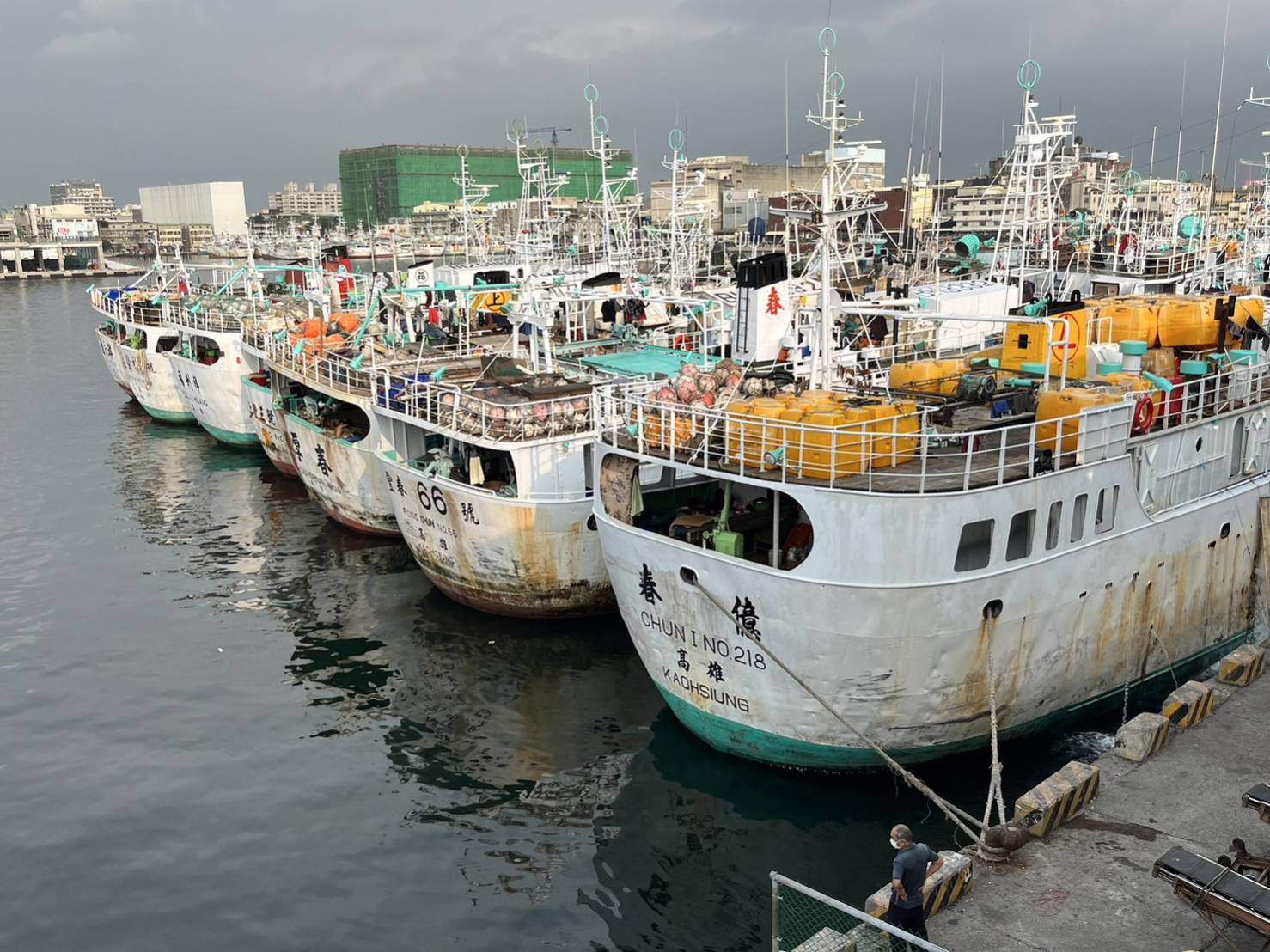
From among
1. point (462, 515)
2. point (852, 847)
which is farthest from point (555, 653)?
point (852, 847)

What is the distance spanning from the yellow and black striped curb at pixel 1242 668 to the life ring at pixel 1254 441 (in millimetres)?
5643

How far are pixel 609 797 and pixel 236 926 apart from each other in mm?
6662

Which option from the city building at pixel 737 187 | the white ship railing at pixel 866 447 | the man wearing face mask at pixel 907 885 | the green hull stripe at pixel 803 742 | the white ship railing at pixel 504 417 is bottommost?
the green hull stripe at pixel 803 742

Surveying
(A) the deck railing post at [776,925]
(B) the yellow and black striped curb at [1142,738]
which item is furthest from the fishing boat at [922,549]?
(A) the deck railing post at [776,925]

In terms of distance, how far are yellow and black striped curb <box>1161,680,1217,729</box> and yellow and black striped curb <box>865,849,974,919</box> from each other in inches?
237

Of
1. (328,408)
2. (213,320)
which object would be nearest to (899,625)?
(328,408)

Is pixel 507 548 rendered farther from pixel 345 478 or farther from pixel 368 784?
pixel 345 478

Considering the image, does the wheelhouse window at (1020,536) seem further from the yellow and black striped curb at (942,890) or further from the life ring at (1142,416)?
the yellow and black striped curb at (942,890)

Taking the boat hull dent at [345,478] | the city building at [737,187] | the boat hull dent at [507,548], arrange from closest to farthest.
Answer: the boat hull dent at [507,548], the boat hull dent at [345,478], the city building at [737,187]

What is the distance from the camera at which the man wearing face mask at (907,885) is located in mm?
11906

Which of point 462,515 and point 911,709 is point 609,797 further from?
point 462,515

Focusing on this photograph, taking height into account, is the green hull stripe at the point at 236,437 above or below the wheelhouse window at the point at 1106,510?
below

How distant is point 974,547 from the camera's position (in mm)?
17531

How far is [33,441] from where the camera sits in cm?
5272
